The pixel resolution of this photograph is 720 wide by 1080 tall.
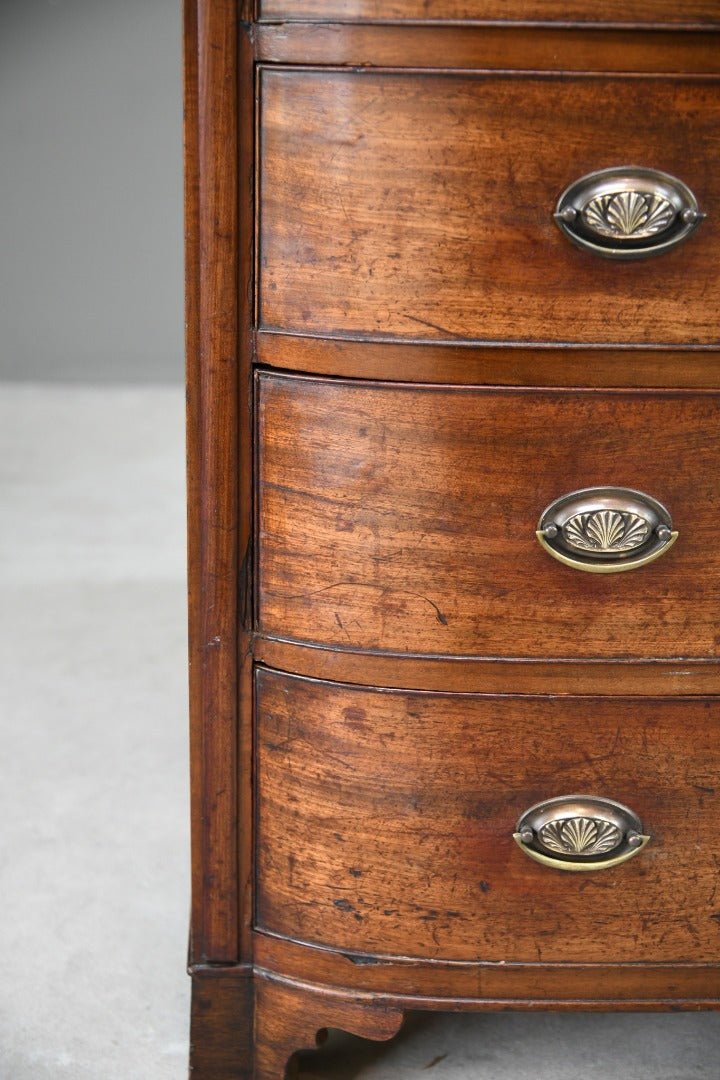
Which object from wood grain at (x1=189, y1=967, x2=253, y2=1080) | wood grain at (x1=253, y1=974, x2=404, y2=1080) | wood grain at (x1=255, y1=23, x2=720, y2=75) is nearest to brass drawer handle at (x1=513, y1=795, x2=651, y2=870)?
wood grain at (x1=253, y1=974, x2=404, y2=1080)

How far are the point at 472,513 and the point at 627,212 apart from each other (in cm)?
27

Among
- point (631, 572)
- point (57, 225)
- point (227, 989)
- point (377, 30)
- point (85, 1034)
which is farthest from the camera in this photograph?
point (57, 225)

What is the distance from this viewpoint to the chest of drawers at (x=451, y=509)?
978 mm

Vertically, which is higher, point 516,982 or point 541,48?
point 541,48

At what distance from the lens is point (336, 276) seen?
1.02 metres

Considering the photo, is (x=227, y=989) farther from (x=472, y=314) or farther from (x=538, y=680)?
Result: (x=472, y=314)

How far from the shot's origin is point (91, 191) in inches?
159

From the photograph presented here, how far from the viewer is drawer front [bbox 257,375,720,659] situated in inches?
41.1

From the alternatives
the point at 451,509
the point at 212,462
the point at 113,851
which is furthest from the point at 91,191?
the point at 451,509

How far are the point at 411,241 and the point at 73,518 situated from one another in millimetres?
2164

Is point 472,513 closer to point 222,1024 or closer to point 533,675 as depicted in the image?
point 533,675

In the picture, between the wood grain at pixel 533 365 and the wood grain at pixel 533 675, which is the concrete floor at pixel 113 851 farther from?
the wood grain at pixel 533 365

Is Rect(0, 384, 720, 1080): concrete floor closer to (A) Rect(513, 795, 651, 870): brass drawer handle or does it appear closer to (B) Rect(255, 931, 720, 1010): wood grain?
(B) Rect(255, 931, 720, 1010): wood grain

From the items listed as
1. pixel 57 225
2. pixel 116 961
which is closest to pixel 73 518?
pixel 57 225
